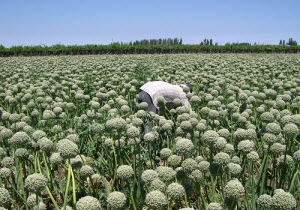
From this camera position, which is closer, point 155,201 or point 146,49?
point 155,201

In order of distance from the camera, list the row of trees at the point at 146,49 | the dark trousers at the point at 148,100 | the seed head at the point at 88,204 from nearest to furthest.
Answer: the seed head at the point at 88,204 < the dark trousers at the point at 148,100 < the row of trees at the point at 146,49

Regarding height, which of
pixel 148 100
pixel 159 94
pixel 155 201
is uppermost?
pixel 159 94

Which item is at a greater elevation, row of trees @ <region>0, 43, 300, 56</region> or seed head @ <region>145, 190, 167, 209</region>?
row of trees @ <region>0, 43, 300, 56</region>

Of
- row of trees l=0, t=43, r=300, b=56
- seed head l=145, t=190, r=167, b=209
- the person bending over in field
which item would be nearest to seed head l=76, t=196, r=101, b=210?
seed head l=145, t=190, r=167, b=209

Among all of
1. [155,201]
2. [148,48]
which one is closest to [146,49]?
[148,48]

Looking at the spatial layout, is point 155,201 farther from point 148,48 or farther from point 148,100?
point 148,48

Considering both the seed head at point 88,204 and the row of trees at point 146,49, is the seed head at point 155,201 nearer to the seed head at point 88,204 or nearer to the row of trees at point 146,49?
the seed head at point 88,204

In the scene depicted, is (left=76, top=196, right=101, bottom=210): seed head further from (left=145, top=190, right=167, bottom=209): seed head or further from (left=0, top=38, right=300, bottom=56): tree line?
(left=0, top=38, right=300, bottom=56): tree line

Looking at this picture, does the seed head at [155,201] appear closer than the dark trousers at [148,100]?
Yes

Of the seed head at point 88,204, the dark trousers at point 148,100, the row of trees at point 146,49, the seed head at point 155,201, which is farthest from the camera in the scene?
the row of trees at point 146,49

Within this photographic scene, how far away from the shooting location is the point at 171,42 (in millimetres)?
60938

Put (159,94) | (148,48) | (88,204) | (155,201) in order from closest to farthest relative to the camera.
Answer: (88,204)
(155,201)
(159,94)
(148,48)

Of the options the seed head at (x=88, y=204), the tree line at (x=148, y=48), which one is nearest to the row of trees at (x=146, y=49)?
the tree line at (x=148, y=48)

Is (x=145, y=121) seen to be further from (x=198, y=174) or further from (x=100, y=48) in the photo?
(x=100, y=48)
